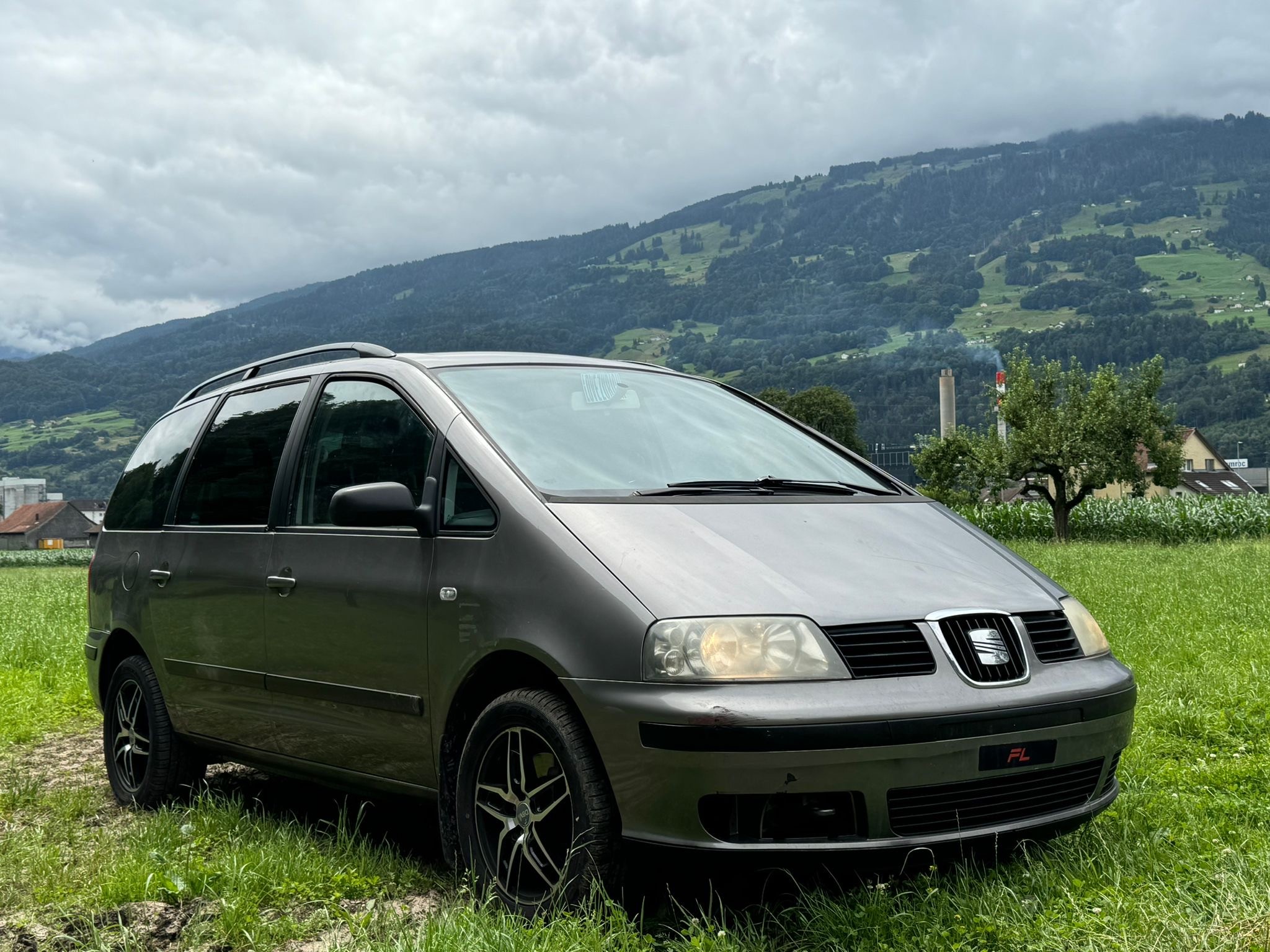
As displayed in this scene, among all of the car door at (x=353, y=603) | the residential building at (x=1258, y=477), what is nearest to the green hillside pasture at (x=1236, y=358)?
the residential building at (x=1258, y=477)

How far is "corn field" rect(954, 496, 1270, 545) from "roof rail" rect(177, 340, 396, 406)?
38.6 m

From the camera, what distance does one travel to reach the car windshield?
13.4 ft

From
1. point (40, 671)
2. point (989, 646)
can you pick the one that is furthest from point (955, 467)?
point (989, 646)

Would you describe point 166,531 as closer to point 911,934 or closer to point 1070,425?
point 911,934

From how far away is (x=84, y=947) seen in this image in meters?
3.52

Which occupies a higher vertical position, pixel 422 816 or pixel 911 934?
pixel 911 934

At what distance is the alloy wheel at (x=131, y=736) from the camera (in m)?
5.79

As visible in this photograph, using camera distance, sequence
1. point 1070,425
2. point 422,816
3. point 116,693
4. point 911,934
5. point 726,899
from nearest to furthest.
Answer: point 911,934 < point 726,899 < point 422,816 < point 116,693 < point 1070,425

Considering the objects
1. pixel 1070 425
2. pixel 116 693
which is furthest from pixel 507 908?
pixel 1070 425

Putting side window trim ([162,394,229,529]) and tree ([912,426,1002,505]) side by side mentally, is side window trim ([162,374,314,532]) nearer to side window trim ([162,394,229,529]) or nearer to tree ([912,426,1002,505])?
side window trim ([162,394,229,529])

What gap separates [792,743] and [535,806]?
0.82 meters

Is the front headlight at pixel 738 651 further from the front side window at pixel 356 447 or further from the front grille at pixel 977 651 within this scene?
the front side window at pixel 356 447

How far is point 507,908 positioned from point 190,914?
1.06 metres

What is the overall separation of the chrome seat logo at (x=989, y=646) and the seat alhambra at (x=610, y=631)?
1cm
